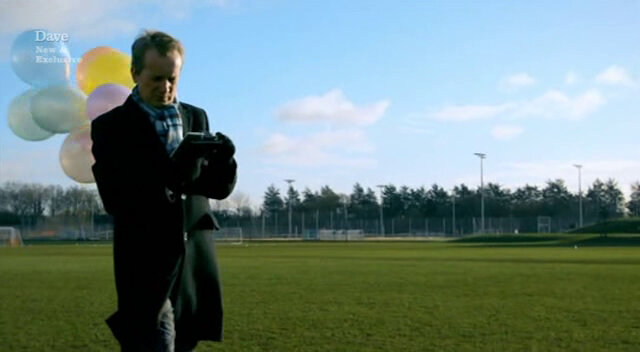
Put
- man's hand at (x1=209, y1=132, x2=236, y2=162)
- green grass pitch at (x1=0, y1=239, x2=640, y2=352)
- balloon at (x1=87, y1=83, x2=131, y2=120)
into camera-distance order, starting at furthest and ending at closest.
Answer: green grass pitch at (x1=0, y1=239, x2=640, y2=352) < balloon at (x1=87, y1=83, x2=131, y2=120) < man's hand at (x1=209, y1=132, x2=236, y2=162)

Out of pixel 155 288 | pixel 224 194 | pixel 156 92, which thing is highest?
pixel 156 92

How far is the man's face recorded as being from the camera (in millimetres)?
2297

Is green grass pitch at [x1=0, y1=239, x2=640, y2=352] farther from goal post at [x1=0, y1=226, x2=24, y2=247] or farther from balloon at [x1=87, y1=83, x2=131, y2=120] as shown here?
goal post at [x1=0, y1=226, x2=24, y2=247]

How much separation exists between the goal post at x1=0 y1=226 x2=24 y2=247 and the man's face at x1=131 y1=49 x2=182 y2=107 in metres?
67.2

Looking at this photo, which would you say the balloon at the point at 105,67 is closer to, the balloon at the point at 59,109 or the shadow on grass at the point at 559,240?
the balloon at the point at 59,109

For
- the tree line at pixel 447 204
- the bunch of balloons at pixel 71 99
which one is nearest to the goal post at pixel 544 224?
the tree line at pixel 447 204

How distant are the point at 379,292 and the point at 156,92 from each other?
39.4ft

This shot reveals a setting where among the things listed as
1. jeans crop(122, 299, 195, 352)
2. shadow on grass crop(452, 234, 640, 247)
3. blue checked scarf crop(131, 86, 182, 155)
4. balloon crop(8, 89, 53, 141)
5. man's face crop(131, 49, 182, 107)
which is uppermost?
balloon crop(8, 89, 53, 141)

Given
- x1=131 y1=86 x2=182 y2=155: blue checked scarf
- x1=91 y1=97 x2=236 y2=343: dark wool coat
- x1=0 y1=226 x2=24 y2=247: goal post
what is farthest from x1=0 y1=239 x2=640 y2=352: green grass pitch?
x1=0 y1=226 x2=24 y2=247: goal post

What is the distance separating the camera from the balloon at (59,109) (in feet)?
23.4

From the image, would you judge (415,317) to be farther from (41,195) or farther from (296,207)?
(296,207)

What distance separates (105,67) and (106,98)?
65 cm

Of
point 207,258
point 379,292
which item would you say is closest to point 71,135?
point 207,258

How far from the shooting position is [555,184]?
13738 centimetres
